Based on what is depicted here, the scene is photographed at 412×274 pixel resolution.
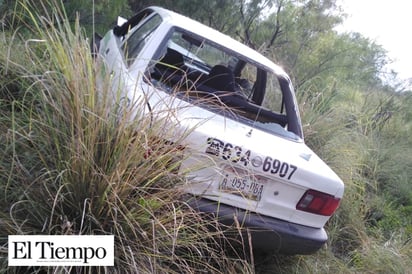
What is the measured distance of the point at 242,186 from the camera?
9.77 ft

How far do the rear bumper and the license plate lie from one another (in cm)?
12

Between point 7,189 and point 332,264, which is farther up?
point 7,189

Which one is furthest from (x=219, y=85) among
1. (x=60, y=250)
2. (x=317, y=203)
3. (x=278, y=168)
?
(x=60, y=250)

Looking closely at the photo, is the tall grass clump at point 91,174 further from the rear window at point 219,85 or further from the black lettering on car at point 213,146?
the rear window at point 219,85

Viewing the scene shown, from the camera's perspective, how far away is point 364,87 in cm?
1151

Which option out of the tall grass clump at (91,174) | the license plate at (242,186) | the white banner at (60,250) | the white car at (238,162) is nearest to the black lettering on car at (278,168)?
the white car at (238,162)

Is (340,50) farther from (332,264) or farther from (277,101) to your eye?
(332,264)

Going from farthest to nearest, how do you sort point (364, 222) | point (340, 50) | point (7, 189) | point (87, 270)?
1. point (340, 50)
2. point (364, 222)
3. point (7, 189)
4. point (87, 270)

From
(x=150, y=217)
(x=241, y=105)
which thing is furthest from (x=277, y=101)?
(x=150, y=217)

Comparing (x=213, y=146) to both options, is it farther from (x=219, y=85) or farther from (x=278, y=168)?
(x=219, y=85)

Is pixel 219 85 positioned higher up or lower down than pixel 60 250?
higher up

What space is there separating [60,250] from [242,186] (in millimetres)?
1319

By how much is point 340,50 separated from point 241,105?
7835mm

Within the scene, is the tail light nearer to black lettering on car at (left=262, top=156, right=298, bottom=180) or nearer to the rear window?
black lettering on car at (left=262, top=156, right=298, bottom=180)
